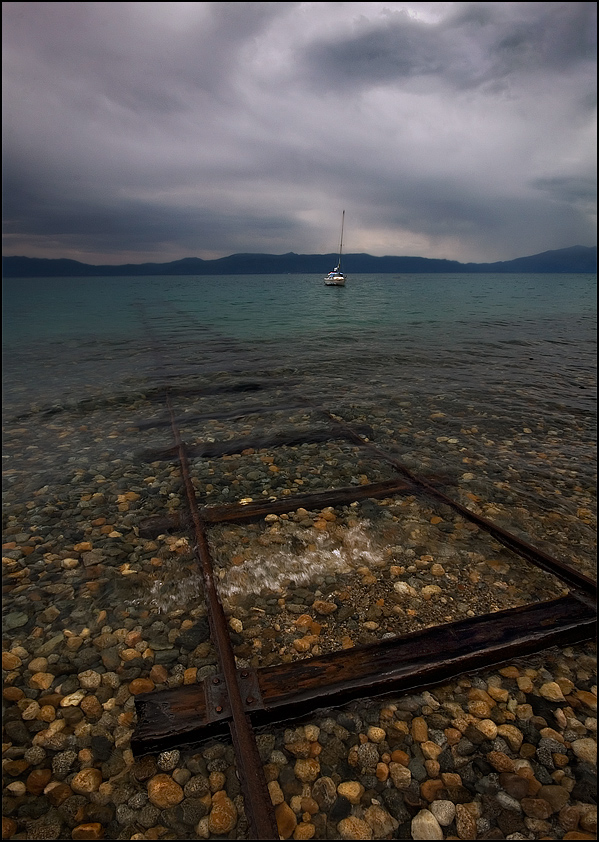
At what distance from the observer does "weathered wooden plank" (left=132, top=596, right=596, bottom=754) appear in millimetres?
3096

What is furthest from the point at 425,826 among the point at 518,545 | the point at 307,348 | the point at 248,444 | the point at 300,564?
the point at 307,348

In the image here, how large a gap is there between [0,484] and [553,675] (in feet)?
26.5

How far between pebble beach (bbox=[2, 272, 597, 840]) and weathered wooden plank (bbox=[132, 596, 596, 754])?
0.11 meters

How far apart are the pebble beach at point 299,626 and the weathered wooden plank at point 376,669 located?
4.1 inches

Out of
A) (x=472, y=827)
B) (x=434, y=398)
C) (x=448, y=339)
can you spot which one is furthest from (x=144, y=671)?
(x=448, y=339)

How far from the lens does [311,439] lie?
29.6 ft

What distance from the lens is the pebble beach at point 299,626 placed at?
2.69m

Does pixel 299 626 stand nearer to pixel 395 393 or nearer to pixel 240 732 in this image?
pixel 240 732

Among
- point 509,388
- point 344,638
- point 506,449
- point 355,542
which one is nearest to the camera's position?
point 344,638

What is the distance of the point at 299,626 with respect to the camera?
4062 mm

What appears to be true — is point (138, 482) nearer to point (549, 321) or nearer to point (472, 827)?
point (472, 827)

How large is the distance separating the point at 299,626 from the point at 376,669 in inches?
35.3

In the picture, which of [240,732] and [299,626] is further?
[299,626]

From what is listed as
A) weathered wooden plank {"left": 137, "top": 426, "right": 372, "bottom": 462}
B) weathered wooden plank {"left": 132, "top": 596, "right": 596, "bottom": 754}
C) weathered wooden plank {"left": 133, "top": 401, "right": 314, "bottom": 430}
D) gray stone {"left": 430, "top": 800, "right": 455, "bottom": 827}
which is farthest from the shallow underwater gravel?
weathered wooden plank {"left": 133, "top": 401, "right": 314, "bottom": 430}
